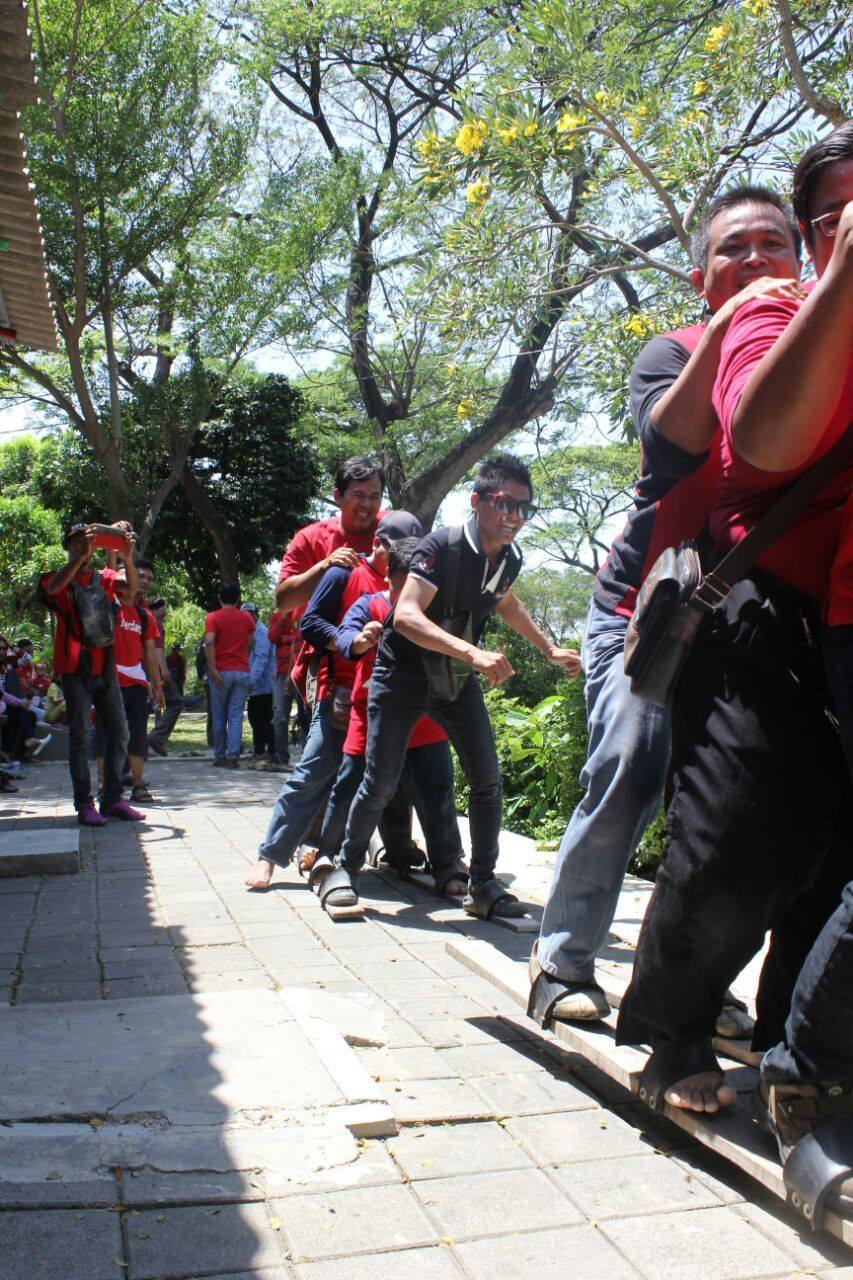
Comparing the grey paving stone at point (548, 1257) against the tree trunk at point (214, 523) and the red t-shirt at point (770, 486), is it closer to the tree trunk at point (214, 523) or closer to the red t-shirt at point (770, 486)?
the red t-shirt at point (770, 486)

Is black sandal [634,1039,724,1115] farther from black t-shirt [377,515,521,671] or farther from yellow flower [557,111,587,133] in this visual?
yellow flower [557,111,587,133]

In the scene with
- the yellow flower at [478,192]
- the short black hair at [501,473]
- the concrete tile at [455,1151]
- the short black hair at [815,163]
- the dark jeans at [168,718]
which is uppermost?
the yellow flower at [478,192]

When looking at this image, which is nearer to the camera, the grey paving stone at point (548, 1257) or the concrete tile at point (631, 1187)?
the grey paving stone at point (548, 1257)

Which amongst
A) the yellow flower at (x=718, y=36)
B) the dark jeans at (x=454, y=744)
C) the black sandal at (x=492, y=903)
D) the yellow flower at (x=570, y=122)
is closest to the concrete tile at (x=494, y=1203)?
the black sandal at (x=492, y=903)

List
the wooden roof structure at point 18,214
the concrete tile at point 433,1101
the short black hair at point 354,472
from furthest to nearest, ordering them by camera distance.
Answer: the short black hair at point 354,472
the wooden roof structure at point 18,214
the concrete tile at point 433,1101

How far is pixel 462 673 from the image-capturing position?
514 centimetres

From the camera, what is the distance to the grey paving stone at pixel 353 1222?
231 cm

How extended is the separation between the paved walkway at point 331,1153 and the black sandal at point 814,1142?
16 cm

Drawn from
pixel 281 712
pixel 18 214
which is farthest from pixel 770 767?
pixel 281 712

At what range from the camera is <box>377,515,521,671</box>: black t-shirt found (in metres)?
5.17

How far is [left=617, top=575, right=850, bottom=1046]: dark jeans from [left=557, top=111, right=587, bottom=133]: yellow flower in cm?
556

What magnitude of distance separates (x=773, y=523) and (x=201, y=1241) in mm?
1771

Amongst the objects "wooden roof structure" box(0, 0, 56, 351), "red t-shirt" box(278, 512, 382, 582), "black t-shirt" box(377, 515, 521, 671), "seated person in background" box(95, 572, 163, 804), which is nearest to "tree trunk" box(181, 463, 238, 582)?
"seated person in background" box(95, 572, 163, 804)

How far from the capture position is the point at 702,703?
101 inches
